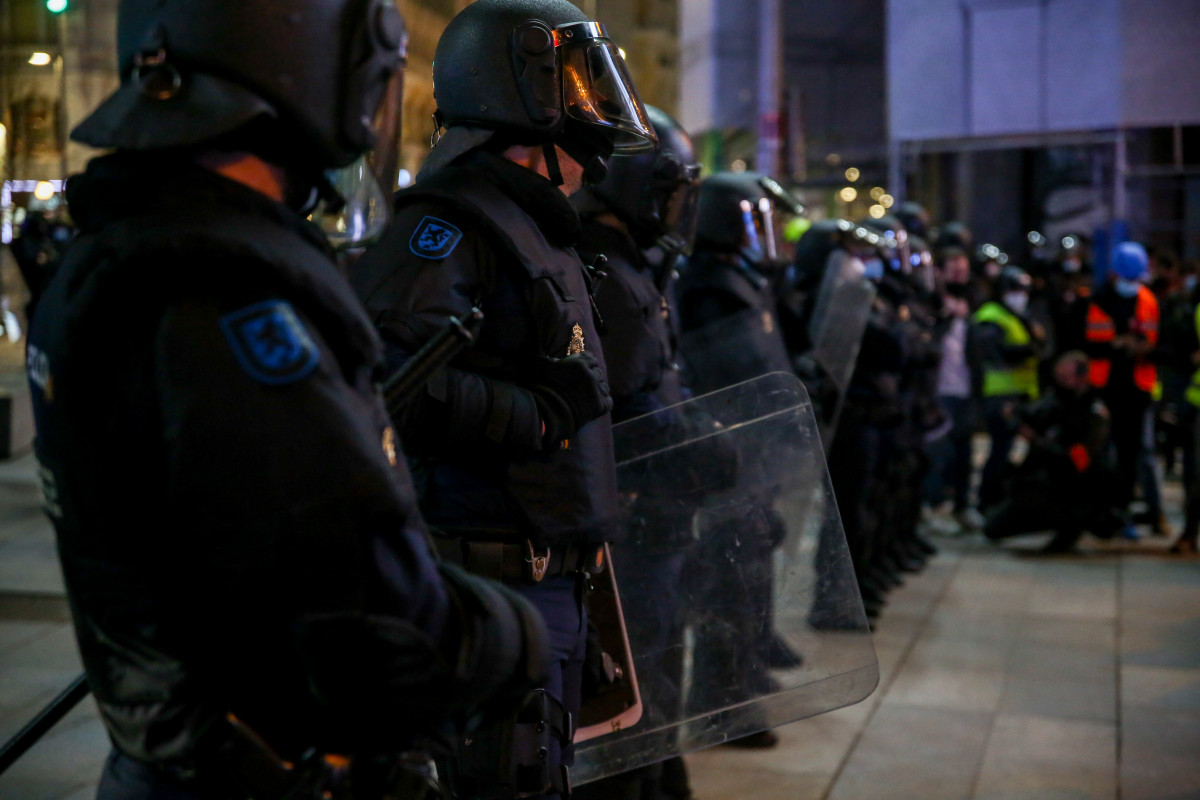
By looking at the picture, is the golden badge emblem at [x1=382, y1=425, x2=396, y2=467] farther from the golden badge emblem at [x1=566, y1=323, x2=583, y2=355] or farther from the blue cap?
the blue cap

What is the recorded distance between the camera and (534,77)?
296 centimetres

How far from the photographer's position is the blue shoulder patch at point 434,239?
275cm

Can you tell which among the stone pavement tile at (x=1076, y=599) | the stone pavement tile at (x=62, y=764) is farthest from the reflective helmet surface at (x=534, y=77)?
the stone pavement tile at (x=1076, y=599)

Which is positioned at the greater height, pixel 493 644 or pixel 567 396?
pixel 567 396

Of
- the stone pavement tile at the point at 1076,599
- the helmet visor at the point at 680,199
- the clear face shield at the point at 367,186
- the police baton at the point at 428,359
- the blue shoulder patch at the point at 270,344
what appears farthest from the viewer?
the stone pavement tile at the point at 1076,599

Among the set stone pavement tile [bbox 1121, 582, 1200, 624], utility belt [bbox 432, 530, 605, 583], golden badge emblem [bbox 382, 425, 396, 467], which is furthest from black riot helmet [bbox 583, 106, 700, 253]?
stone pavement tile [bbox 1121, 582, 1200, 624]

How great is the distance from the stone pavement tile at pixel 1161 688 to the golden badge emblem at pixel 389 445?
4.83 meters

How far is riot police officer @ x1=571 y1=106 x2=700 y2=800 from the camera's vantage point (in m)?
3.36

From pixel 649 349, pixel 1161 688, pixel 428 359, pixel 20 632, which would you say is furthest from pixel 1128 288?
pixel 428 359

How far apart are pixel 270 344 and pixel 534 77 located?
1668 mm

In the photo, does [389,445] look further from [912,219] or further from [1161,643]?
[912,219]

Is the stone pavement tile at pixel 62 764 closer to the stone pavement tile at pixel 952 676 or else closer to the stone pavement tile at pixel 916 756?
the stone pavement tile at pixel 916 756

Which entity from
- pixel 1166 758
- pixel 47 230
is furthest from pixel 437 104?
pixel 47 230

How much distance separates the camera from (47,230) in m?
11.0
